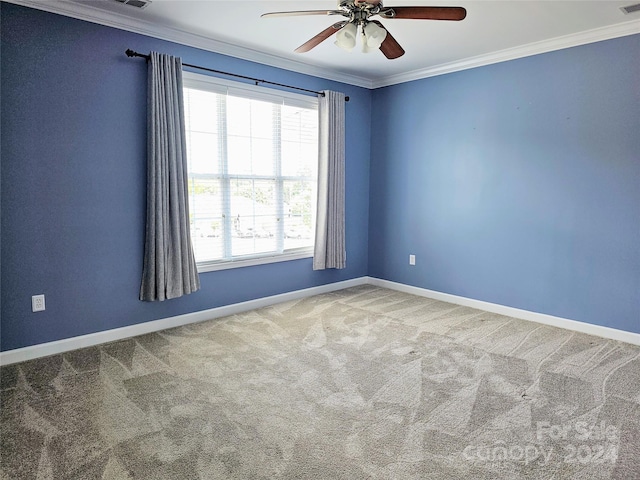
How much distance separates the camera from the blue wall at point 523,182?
3.69m

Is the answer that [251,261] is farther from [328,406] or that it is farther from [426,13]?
[426,13]

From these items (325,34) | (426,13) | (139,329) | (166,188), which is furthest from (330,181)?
(426,13)

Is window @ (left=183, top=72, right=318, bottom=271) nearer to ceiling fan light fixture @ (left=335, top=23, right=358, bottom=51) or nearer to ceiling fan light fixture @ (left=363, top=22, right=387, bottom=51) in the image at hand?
ceiling fan light fixture @ (left=335, top=23, right=358, bottom=51)

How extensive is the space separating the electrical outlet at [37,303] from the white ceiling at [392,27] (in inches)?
82.7

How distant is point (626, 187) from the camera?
12.0ft

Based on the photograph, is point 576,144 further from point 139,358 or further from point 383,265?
point 139,358

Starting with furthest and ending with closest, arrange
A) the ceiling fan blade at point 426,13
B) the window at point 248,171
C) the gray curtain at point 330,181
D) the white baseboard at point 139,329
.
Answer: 1. the gray curtain at point 330,181
2. the window at point 248,171
3. the white baseboard at point 139,329
4. the ceiling fan blade at point 426,13

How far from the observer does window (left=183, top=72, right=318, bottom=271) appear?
403cm

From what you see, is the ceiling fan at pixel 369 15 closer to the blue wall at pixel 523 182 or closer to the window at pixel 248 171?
the window at pixel 248 171

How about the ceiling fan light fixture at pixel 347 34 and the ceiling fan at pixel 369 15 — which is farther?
the ceiling fan light fixture at pixel 347 34

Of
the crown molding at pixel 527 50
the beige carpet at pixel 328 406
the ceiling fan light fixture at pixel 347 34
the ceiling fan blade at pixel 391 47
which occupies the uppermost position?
the crown molding at pixel 527 50

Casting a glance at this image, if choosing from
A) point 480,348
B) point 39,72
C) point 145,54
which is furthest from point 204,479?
point 145,54

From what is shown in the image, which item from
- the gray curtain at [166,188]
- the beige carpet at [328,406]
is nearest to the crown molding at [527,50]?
the beige carpet at [328,406]

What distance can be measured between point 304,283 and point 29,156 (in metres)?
2.95
